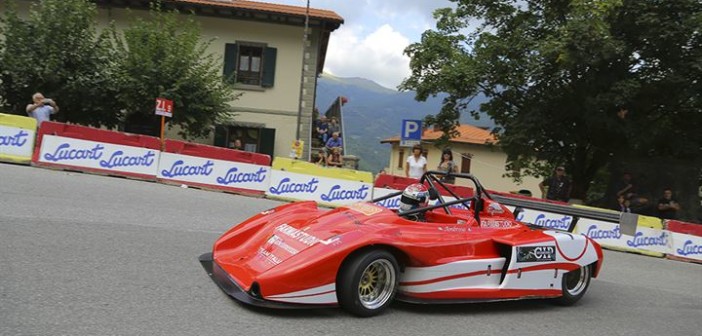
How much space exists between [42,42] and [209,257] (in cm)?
1506

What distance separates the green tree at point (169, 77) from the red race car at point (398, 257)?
13.2m

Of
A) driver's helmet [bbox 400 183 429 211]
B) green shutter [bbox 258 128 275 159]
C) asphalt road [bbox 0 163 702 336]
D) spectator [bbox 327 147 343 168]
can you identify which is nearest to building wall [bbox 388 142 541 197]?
green shutter [bbox 258 128 275 159]

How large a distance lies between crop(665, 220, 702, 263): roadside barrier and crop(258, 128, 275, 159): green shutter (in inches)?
542

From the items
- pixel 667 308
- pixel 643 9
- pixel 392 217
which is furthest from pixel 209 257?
pixel 643 9

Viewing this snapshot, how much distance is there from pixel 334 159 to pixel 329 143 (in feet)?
5.02

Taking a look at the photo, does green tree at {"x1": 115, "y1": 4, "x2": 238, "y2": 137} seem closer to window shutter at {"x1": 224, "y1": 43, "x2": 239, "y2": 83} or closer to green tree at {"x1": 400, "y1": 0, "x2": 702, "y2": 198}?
window shutter at {"x1": 224, "y1": 43, "x2": 239, "y2": 83}

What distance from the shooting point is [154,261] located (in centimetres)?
559

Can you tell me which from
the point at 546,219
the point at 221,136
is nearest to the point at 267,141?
the point at 221,136

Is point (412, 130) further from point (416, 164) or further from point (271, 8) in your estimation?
point (271, 8)

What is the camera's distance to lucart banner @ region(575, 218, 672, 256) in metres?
12.3

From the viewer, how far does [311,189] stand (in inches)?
493

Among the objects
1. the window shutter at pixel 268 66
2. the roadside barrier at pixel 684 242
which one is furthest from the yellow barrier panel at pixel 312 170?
the window shutter at pixel 268 66

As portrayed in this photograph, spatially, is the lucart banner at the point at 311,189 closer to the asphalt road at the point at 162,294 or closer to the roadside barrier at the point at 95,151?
the roadside barrier at the point at 95,151

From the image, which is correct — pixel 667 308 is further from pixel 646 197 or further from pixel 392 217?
pixel 646 197
